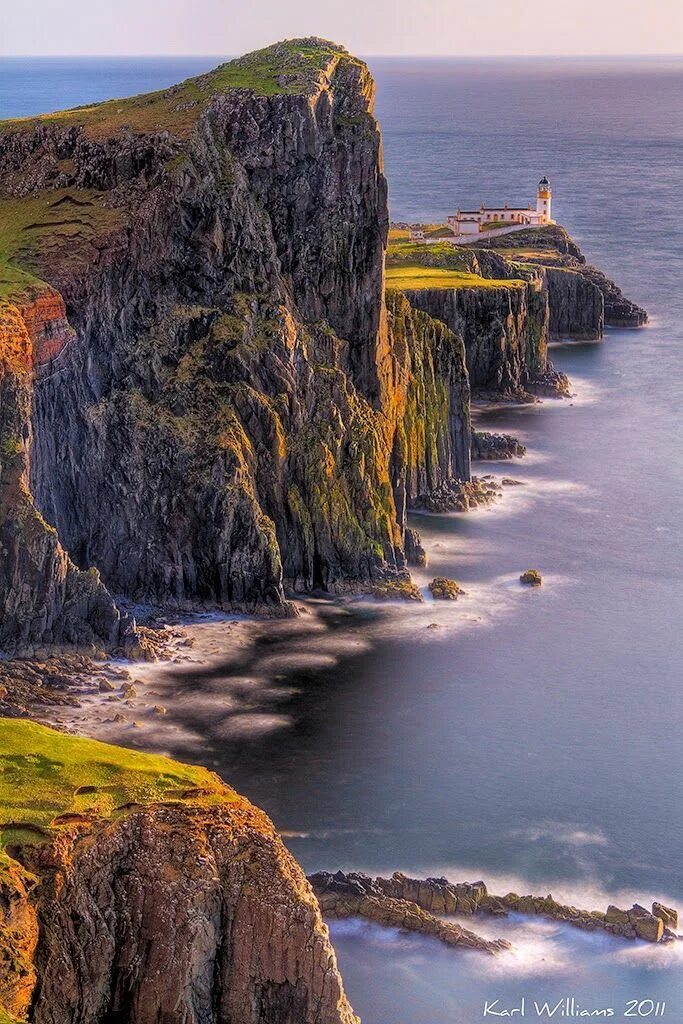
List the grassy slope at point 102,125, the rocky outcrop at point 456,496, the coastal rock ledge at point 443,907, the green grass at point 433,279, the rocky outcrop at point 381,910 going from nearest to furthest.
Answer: the rocky outcrop at point 381,910 < the coastal rock ledge at point 443,907 < the grassy slope at point 102,125 < the rocky outcrop at point 456,496 < the green grass at point 433,279

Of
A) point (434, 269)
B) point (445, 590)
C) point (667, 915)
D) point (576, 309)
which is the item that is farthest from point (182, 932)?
point (576, 309)

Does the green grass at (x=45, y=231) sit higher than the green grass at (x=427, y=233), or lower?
higher

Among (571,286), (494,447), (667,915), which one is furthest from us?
(571,286)

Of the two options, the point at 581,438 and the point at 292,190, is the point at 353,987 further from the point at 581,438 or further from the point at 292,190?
the point at 581,438

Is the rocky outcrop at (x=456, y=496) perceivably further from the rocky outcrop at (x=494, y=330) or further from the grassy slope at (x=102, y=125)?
the rocky outcrop at (x=494, y=330)

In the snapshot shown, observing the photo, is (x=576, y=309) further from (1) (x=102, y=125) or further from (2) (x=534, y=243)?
(1) (x=102, y=125)
